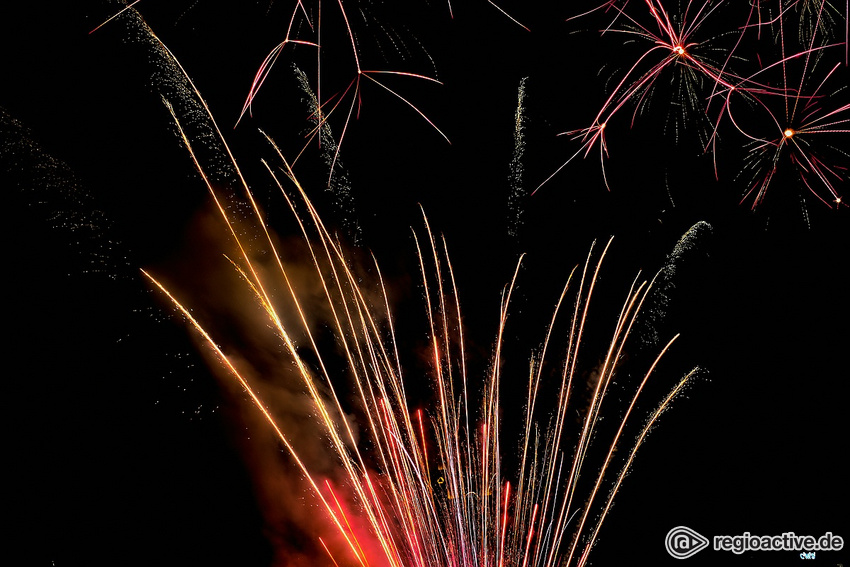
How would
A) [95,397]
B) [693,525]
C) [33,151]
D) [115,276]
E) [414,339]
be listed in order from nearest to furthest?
[33,151], [115,276], [95,397], [414,339], [693,525]

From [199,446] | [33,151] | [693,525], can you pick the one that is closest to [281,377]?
[199,446]

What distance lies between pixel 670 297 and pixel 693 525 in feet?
20.3

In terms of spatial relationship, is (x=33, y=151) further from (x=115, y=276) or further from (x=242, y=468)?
(x=242, y=468)

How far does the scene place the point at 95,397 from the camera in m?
6.75

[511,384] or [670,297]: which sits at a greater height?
[670,297]
